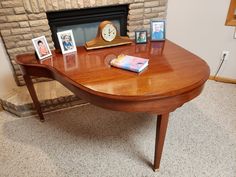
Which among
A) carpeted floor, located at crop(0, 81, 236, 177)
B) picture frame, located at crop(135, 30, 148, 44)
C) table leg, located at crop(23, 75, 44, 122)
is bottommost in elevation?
carpeted floor, located at crop(0, 81, 236, 177)

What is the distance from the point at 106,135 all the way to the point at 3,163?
32.6 inches

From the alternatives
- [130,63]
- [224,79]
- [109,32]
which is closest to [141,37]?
[109,32]

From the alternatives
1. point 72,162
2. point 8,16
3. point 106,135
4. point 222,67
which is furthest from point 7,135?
point 222,67

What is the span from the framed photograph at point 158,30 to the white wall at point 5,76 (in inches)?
56.4

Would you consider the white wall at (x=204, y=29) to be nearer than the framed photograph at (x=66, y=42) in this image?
No

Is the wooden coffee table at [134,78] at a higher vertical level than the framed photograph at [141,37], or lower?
lower

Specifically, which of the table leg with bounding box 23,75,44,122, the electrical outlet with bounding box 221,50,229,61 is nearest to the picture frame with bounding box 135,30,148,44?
the table leg with bounding box 23,75,44,122

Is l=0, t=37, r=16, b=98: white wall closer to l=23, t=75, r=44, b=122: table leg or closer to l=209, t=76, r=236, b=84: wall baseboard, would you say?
l=23, t=75, r=44, b=122: table leg

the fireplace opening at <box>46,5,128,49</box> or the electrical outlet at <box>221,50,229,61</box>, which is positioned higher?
the fireplace opening at <box>46,5,128,49</box>

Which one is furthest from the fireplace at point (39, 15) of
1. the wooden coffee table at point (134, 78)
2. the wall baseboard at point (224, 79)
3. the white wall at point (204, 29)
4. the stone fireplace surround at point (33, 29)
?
the wall baseboard at point (224, 79)

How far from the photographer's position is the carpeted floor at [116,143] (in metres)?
1.47

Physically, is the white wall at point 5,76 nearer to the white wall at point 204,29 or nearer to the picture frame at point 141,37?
the picture frame at point 141,37

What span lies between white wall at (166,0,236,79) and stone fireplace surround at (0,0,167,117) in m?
0.21

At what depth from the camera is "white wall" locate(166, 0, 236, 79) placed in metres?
2.14
